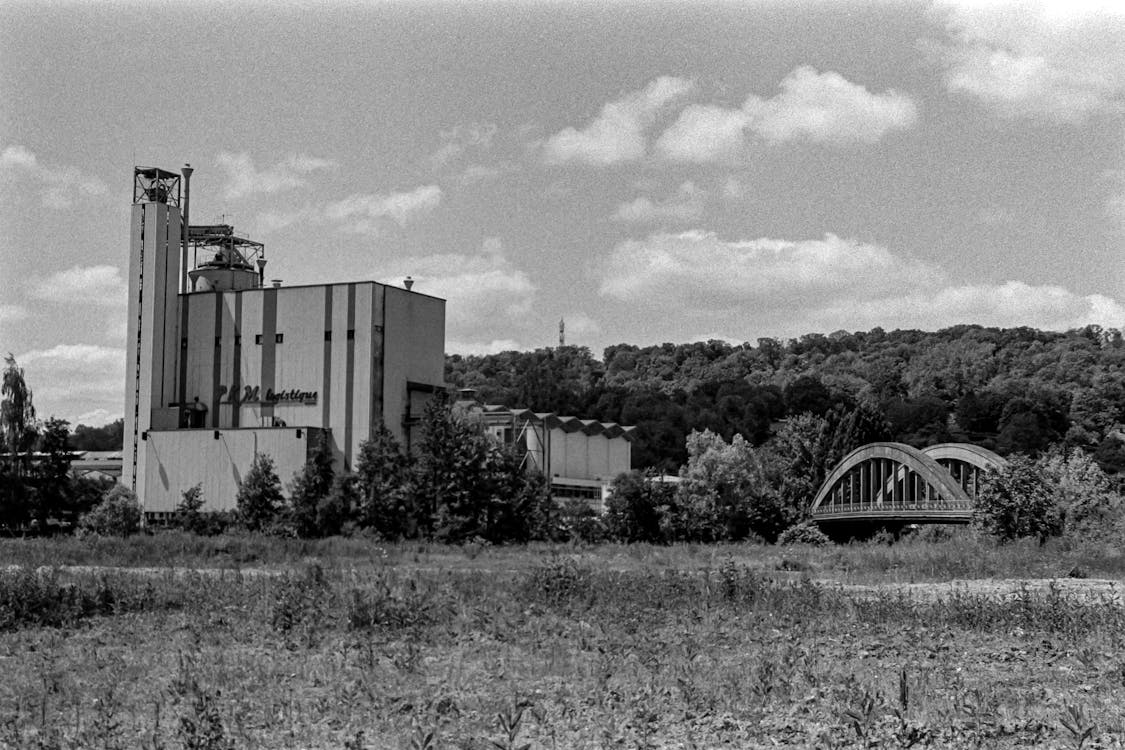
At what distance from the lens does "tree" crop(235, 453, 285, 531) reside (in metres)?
78.2

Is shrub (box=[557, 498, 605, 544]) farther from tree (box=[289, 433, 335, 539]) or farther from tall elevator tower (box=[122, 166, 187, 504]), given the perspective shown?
tall elevator tower (box=[122, 166, 187, 504])

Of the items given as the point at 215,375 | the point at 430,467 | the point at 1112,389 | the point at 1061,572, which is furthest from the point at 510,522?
the point at 1112,389

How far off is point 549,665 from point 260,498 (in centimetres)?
6624

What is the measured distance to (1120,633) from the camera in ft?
56.2

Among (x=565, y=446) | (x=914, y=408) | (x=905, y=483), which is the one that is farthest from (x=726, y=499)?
(x=914, y=408)

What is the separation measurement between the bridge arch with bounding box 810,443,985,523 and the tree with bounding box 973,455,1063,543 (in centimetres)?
2907

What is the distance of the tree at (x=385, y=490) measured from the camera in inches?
2906

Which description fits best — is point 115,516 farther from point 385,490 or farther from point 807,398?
→ point 807,398

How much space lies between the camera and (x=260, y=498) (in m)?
78.8

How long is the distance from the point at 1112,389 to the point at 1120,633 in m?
160

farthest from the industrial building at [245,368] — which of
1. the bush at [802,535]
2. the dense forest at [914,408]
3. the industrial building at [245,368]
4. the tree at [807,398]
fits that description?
the tree at [807,398]

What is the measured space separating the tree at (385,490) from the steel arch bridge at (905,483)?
1695 inches

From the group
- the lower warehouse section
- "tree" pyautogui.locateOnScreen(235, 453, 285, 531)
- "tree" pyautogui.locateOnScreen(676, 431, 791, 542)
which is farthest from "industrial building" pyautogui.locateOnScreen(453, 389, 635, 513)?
"tree" pyautogui.locateOnScreen(235, 453, 285, 531)

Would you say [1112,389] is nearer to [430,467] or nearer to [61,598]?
[430,467]
